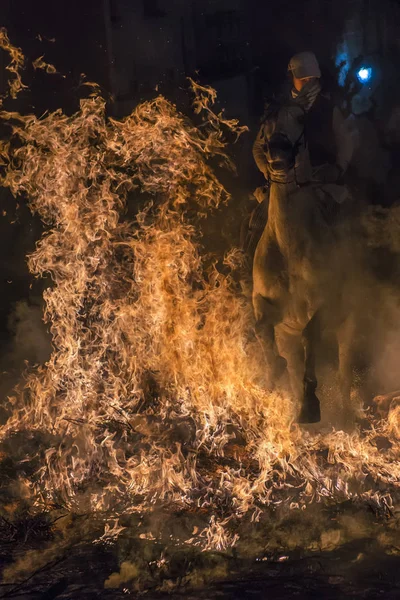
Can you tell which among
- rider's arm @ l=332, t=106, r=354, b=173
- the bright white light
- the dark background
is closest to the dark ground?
rider's arm @ l=332, t=106, r=354, b=173

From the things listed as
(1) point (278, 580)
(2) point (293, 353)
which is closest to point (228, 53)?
(2) point (293, 353)

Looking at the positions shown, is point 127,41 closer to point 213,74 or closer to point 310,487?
point 213,74

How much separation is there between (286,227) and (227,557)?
3580mm

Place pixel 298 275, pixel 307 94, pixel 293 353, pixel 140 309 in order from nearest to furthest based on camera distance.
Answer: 1. pixel 307 94
2. pixel 298 275
3. pixel 293 353
4. pixel 140 309

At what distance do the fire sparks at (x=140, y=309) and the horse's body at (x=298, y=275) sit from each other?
0.56 meters

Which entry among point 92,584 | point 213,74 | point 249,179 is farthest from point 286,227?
point 92,584

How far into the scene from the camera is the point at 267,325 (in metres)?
9.45

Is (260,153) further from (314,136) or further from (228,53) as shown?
(228,53)

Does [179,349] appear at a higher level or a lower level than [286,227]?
lower

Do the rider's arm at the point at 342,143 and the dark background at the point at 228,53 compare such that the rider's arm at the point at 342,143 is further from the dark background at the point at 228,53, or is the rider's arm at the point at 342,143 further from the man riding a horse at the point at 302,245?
→ the dark background at the point at 228,53

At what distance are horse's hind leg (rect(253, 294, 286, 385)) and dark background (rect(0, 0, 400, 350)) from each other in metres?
1.93

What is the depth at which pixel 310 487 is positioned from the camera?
323 inches

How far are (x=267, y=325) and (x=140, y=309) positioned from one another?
68.2 inches

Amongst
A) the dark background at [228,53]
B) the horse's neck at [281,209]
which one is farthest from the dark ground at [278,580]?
the dark background at [228,53]
